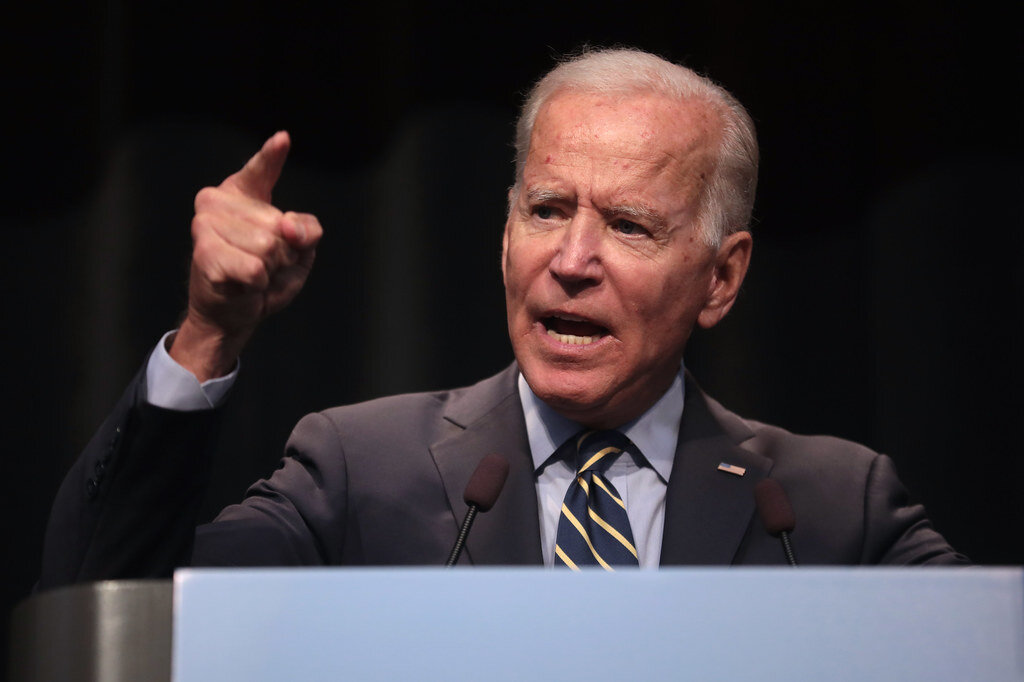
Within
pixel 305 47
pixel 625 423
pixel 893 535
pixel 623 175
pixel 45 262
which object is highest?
pixel 305 47

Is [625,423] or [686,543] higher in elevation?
[625,423]

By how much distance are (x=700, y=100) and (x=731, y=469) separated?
Answer: 591mm

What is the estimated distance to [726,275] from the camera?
185cm

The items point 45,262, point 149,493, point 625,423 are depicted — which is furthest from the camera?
point 45,262

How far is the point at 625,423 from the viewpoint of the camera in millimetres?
1728

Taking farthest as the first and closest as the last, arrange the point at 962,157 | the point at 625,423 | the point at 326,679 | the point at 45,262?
the point at 962,157, the point at 45,262, the point at 625,423, the point at 326,679

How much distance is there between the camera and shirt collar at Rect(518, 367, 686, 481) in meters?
1.69

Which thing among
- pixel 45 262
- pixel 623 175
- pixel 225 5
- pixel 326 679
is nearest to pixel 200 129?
pixel 225 5

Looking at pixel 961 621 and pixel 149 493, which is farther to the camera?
pixel 149 493

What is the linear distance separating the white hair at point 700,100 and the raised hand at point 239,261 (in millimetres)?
728

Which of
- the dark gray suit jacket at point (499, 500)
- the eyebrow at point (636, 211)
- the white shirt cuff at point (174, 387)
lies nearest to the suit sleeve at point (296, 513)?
the dark gray suit jacket at point (499, 500)

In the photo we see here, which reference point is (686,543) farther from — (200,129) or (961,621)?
(200,129)

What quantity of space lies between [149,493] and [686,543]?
31.3 inches

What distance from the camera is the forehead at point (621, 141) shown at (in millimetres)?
1665
